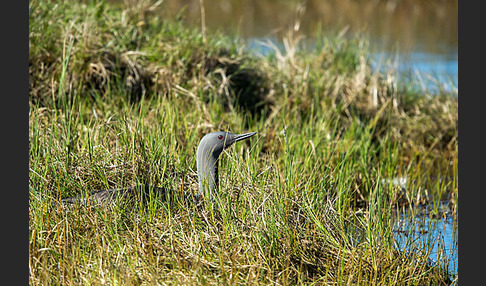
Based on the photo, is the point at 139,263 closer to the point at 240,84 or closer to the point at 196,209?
the point at 196,209

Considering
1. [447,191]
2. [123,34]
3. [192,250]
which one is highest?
[123,34]

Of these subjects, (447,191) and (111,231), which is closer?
(111,231)

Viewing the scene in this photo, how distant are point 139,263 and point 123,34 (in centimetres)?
334

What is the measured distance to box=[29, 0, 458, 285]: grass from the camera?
142 inches

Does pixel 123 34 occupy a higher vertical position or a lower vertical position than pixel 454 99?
higher

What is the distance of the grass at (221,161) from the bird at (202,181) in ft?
0.27

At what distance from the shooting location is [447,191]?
19.5ft

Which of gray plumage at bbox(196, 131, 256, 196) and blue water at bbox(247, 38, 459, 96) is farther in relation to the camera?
blue water at bbox(247, 38, 459, 96)

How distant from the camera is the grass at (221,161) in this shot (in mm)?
3613

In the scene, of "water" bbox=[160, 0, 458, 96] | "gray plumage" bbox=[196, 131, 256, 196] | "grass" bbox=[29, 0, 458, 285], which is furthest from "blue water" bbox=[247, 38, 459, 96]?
"gray plumage" bbox=[196, 131, 256, 196]

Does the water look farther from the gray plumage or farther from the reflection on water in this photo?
the gray plumage

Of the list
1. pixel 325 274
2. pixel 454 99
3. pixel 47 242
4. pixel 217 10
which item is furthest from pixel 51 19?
pixel 217 10

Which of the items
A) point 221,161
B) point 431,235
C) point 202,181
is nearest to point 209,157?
point 202,181

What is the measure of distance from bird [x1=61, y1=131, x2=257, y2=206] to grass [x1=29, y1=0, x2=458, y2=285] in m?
0.08
